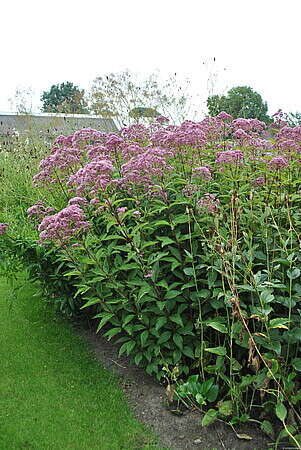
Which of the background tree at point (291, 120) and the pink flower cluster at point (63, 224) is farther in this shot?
the background tree at point (291, 120)

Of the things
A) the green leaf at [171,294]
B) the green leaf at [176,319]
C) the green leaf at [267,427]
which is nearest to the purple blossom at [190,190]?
the green leaf at [171,294]

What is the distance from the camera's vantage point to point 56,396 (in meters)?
3.51

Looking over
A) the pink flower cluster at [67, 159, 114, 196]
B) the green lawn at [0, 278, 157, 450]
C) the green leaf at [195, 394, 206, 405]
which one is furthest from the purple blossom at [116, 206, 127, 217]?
the green lawn at [0, 278, 157, 450]

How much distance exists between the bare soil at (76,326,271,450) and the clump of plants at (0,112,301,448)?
0.10 m

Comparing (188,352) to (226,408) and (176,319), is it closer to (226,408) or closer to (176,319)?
(176,319)

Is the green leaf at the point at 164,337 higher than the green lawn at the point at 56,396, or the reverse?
the green leaf at the point at 164,337

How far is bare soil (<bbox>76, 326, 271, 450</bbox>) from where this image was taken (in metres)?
2.90

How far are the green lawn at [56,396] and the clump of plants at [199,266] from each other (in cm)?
38

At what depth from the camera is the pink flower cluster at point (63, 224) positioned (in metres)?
3.03

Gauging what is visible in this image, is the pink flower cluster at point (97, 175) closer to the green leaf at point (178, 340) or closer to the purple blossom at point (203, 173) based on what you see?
the purple blossom at point (203, 173)

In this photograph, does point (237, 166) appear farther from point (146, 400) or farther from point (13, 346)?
point (13, 346)

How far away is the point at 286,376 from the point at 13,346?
7.88ft

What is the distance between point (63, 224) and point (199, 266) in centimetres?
88

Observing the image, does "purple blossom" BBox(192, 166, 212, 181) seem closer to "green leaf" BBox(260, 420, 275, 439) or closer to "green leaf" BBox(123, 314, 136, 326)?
"green leaf" BBox(123, 314, 136, 326)
